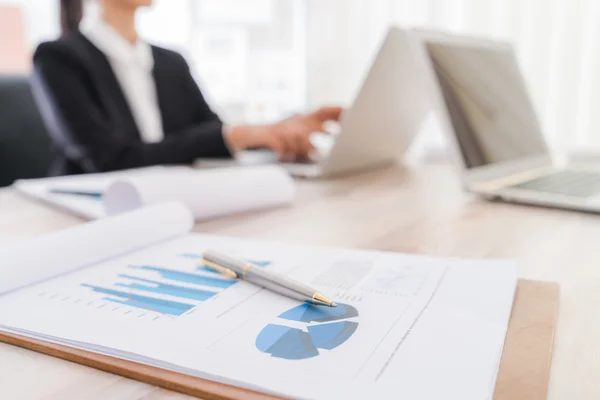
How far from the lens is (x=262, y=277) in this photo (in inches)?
16.2

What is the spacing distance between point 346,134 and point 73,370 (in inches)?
27.0

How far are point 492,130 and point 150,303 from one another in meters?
0.67

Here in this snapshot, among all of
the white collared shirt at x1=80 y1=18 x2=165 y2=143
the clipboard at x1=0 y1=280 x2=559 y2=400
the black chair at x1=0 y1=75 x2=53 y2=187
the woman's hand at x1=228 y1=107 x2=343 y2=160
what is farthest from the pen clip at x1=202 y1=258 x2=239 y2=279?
the black chair at x1=0 y1=75 x2=53 y2=187

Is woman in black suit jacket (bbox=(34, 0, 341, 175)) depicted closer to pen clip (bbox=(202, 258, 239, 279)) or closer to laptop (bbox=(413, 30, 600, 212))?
laptop (bbox=(413, 30, 600, 212))

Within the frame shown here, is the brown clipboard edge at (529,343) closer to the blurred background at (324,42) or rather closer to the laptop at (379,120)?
the laptop at (379,120)

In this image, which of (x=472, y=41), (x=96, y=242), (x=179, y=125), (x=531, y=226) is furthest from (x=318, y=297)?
(x=179, y=125)

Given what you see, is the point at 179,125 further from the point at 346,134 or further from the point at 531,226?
the point at 531,226

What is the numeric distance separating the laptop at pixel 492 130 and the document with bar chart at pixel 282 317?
35 centimetres

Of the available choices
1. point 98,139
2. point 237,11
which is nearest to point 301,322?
point 98,139

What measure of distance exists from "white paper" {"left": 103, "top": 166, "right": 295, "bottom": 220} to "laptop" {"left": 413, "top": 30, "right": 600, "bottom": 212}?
258 mm

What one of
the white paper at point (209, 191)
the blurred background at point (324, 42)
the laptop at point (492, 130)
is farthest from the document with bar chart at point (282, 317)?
the blurred background at point (324, 42)

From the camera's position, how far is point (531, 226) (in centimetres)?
65

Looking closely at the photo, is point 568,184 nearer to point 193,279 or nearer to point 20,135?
point 193,279

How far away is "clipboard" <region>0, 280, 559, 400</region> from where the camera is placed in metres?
0.28
